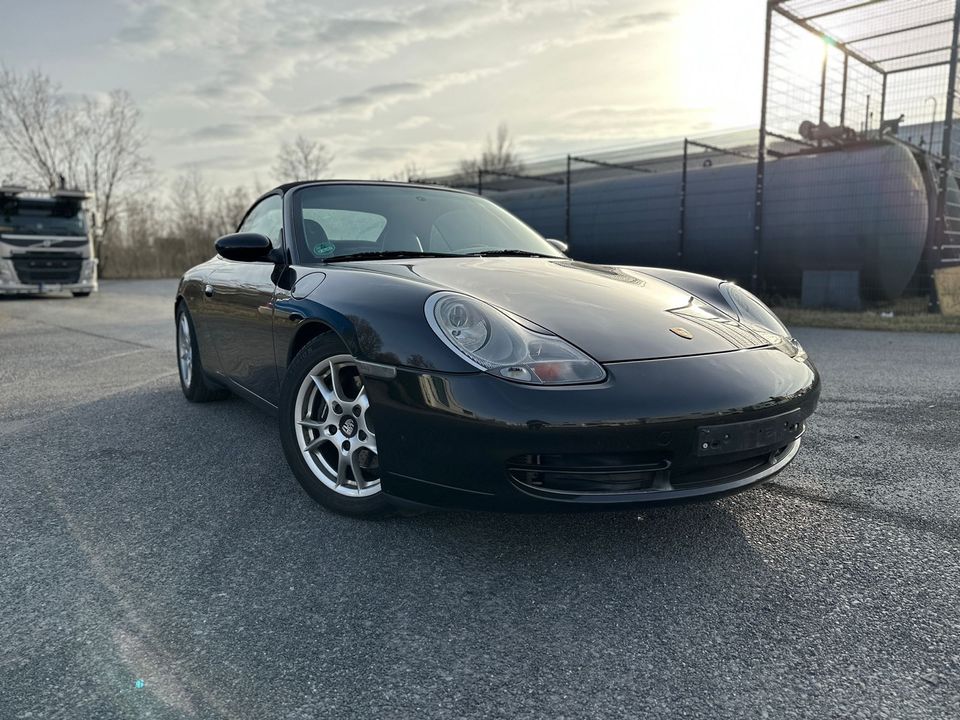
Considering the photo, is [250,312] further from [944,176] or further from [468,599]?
[944,176]

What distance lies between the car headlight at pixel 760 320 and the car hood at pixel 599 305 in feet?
0.27

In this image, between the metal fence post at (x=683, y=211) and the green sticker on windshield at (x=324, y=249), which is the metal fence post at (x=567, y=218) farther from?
the green sticker on windshield at (x=324, y=249)

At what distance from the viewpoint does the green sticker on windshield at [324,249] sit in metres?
2.99

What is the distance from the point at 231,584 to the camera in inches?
79.0

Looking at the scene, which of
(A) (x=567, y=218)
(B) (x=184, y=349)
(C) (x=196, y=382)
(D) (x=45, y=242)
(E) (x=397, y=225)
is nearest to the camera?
(E) (x=397, y=225)

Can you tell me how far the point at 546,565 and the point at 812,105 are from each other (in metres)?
11.4

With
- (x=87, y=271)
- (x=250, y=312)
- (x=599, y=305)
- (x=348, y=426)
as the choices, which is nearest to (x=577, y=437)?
(x=599, y=305)

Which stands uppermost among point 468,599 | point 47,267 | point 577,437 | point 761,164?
point 761,164

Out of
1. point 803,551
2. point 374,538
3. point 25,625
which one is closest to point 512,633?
point 374,538

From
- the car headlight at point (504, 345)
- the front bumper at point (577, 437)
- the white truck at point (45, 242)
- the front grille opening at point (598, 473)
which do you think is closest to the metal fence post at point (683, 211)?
the front bumper at point (577, 437)

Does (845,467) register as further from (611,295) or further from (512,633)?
(512,633)

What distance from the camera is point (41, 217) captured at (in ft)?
50.9

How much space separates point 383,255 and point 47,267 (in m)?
15.6

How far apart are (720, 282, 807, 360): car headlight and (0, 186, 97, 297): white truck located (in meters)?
16.5
